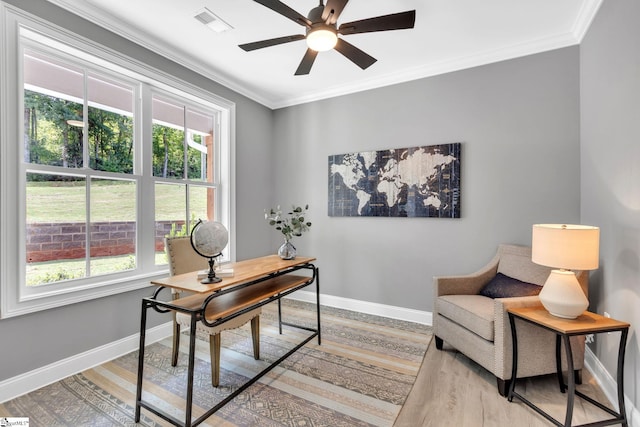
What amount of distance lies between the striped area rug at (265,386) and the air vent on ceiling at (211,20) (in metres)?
2.76

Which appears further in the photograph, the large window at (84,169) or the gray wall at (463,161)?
the gray wall at (463,161)

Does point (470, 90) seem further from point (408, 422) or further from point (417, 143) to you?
point (408, 422)

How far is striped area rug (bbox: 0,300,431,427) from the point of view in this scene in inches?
69.9

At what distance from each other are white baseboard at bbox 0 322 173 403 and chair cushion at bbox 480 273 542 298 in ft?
10.1

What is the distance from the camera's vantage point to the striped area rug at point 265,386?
1776 mm

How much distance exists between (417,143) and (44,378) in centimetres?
377

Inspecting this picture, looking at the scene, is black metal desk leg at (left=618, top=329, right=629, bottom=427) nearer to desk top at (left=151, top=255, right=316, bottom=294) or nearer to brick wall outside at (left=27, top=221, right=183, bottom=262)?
desk top at (left=151, top=255, right=316, bottom=294)

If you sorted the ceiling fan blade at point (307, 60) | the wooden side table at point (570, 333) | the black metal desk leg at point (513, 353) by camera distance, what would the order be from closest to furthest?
1. the wooden side table at point (570, 333)
2. the black metal desk leg at point (513, 353)
3. the ceiling fan blade at point (307, 60)

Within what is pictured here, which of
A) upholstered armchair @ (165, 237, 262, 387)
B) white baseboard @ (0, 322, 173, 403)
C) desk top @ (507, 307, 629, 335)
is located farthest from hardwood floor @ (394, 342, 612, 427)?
white baseboard @ (0, 322, 173, 403)

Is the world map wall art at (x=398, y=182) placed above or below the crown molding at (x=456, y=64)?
below

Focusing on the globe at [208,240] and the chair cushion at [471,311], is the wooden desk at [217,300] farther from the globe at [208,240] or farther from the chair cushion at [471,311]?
the chair cushion at [471,311]

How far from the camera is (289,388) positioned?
206 cm

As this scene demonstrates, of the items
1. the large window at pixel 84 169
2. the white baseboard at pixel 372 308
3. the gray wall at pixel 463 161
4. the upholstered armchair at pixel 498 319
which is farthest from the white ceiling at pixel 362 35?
the white baseboard at pixel 372 308

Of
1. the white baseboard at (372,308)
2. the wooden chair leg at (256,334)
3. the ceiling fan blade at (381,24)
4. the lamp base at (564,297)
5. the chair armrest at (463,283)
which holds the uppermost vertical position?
the ceiling fan blade at (381,24)
